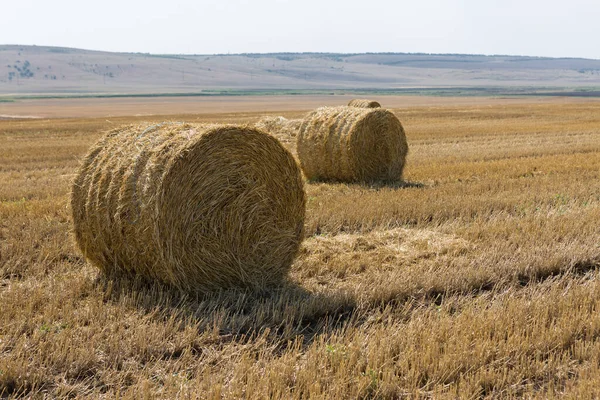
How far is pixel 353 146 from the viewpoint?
13539 mm

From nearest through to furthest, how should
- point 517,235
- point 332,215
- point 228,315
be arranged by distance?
1. point 228,315
2. point 517,235
3. point 332,215

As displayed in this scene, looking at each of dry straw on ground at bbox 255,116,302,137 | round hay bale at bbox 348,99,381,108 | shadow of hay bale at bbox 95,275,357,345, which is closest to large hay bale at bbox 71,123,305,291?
shadow of hay bale at bbox 95,275,357,345

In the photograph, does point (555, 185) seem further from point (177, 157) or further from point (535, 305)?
point (177, 157)

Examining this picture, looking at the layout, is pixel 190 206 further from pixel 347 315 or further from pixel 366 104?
pixel 366 104

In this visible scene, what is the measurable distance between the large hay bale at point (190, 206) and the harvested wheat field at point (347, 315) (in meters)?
0.25

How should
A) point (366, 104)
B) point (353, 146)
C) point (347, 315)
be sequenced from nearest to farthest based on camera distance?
point (347, 315), point (353, 146), point (366, 104)

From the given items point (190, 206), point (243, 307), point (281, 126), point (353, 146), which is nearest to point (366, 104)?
point (281, 126)

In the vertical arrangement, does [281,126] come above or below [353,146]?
below

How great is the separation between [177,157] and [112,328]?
187 centimetres

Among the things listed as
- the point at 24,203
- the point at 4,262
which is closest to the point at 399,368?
the point at 4,262

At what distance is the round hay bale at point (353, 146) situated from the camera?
1362cm

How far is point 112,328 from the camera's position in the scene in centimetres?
544

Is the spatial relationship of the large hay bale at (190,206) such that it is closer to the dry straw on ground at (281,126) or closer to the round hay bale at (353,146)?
the round hay bale at (353,146)

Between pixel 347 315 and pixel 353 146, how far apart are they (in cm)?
779
